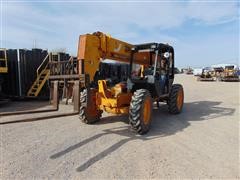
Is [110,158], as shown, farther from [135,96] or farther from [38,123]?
[38,123]

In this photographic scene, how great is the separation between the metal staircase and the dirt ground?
216 inches

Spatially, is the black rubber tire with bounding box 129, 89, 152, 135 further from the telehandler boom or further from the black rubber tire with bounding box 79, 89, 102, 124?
the black rubber tire with bounding box 79, 89, 102, 124

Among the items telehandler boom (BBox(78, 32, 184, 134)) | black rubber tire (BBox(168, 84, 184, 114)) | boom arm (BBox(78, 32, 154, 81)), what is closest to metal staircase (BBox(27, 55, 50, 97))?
telehandler boom (BBox(78, 32, 184, 134))

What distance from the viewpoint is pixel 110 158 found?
4.56 meters

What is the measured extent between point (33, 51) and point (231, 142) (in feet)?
38.0

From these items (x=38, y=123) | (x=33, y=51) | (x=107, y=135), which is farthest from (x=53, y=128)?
(x=33, y=51)

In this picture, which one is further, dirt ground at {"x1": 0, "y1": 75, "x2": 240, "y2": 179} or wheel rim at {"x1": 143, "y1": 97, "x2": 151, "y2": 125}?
wheel rim at {"x1": 143, "y1": 97, "x2": 151, "y2": 125}

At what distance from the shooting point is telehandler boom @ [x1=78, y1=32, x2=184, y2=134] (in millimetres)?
5711

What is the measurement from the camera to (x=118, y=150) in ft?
16.4

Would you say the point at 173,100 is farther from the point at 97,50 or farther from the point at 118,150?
the point at 118,150

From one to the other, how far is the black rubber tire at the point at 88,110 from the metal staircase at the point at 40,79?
6.13 m

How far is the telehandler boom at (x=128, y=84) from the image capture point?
5711 mm

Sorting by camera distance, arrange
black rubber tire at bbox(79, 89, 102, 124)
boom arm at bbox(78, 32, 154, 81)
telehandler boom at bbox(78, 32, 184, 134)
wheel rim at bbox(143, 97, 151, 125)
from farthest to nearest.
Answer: black rubber tire at bbox(79, 89, 102, 124)
wheel rim at bbox(143, 97, 151, 125)
telehandler boom at bbox(78, 32, 184, 134)
boom arm at bbox(78, 32, 154, 81)

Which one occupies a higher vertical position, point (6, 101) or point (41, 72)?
point (41, 72)
